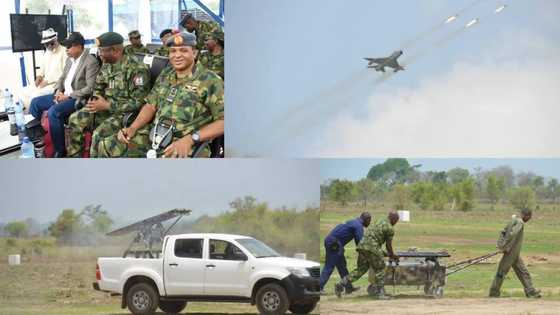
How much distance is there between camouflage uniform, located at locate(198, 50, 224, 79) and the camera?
44.2 ft

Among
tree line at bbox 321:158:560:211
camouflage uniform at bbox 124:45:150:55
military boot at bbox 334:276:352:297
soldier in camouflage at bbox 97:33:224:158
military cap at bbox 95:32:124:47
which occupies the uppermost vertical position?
military cap at bbox 95:32:124:47

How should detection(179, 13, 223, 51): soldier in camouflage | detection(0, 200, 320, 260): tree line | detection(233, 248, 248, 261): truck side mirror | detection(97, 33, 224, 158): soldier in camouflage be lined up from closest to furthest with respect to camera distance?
1. detection(233, 248, 248, 261): truck side mirror
2. detection(0, 200, 320, 260): tree line
3. detection(97, 33, 224, 158): soldier in camouflage
4. detection(179, 13, 223, 51): soldier in camouflage

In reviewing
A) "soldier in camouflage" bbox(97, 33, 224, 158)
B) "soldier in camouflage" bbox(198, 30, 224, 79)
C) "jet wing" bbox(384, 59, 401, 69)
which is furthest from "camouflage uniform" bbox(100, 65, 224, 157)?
"jet wing" bbox(384, 59, 401, 69)

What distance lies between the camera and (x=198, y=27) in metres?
13.5

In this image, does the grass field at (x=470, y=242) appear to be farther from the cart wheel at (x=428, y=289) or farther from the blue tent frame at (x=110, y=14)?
the blue tent frame at (x=110, y=14)

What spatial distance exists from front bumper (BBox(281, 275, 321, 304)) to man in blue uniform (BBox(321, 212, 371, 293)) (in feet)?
0.45

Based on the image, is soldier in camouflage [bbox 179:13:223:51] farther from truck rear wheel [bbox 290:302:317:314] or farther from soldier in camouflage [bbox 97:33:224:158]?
truck rear wheel [bbox 290:302:317:314]

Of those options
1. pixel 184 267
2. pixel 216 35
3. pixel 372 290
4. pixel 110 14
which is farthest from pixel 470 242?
pixel 110 14

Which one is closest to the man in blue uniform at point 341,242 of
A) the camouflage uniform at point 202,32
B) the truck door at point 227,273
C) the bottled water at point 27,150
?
the truck door at point 227,273

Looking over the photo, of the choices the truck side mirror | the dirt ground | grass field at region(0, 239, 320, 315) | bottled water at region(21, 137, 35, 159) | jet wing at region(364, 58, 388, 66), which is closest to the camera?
the dirt ground

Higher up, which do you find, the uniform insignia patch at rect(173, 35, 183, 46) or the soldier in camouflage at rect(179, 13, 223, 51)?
the soldier in camouflage at rect(179, 13, 223, 51)

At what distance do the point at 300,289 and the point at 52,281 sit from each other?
2.57 meters

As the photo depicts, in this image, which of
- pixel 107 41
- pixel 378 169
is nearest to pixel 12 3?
pixel 107 41

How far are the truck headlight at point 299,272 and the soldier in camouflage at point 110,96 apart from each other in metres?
2.53
